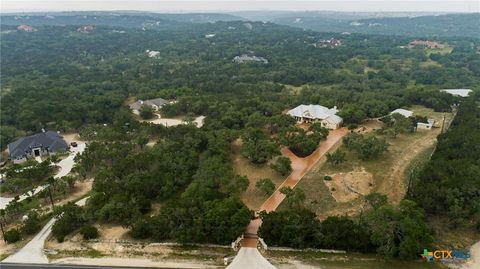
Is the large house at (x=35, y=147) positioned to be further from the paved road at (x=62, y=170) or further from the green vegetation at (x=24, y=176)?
the green vegetation at (x=24, y=176)

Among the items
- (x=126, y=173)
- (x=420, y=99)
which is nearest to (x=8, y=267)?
(x=126, y=173)

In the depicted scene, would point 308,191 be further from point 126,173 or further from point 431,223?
point 126,173

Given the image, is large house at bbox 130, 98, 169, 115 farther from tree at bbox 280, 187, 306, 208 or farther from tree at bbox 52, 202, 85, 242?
tree at bbox 280, 187, 306, 208

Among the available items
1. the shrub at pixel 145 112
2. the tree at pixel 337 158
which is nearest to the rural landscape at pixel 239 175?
the tree at pixel 337 158

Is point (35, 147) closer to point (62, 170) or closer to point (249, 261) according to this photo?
point (62, 170)

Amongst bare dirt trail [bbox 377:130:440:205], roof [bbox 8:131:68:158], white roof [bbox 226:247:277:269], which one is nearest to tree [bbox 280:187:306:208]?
white roof [bbox 226:247:277:269]
